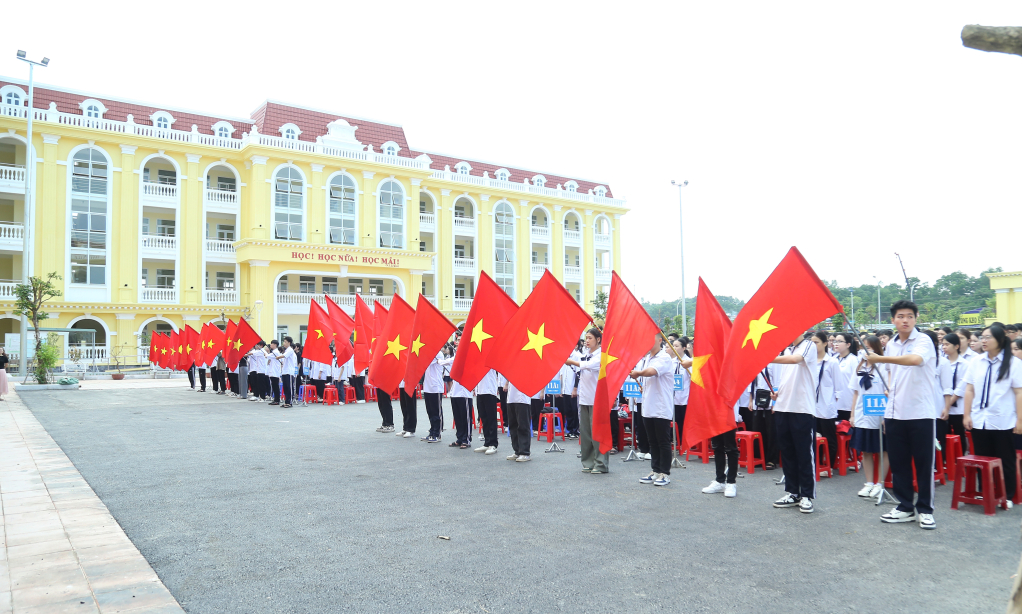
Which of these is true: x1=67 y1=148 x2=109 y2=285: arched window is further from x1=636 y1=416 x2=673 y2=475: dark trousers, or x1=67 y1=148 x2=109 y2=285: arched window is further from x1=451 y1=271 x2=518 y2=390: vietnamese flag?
x1=636 y1=416 x2=673 y2=475: dark trousers

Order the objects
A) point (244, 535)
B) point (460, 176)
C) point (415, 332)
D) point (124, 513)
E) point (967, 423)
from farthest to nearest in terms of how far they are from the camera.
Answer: point (460, 176) < point (415, 332) < point (967, 423) < point (124, 513) < point (244, 535)

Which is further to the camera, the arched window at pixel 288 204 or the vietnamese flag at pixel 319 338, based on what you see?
the arched window at pixel 288 204

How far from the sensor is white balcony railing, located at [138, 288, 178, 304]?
108 ft

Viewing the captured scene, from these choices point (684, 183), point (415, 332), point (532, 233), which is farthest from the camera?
point (532, 233)

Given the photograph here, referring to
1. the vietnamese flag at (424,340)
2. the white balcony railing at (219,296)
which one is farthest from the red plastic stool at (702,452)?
the white balcony railing at (219,296)

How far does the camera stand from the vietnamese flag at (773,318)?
5.74 meters

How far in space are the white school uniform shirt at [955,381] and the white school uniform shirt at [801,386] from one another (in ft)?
5.97

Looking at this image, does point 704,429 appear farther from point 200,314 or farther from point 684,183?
point 200,314

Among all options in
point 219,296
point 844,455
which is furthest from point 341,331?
point 219,296

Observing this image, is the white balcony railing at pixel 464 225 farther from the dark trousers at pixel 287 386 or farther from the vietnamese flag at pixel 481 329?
the vietnamese flag at pixel 481 329

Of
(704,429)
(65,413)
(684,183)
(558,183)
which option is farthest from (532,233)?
(704,429)

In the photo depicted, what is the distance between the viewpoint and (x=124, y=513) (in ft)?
19.2

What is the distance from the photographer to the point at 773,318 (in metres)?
6.00

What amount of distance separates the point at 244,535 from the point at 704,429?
4296 mm
